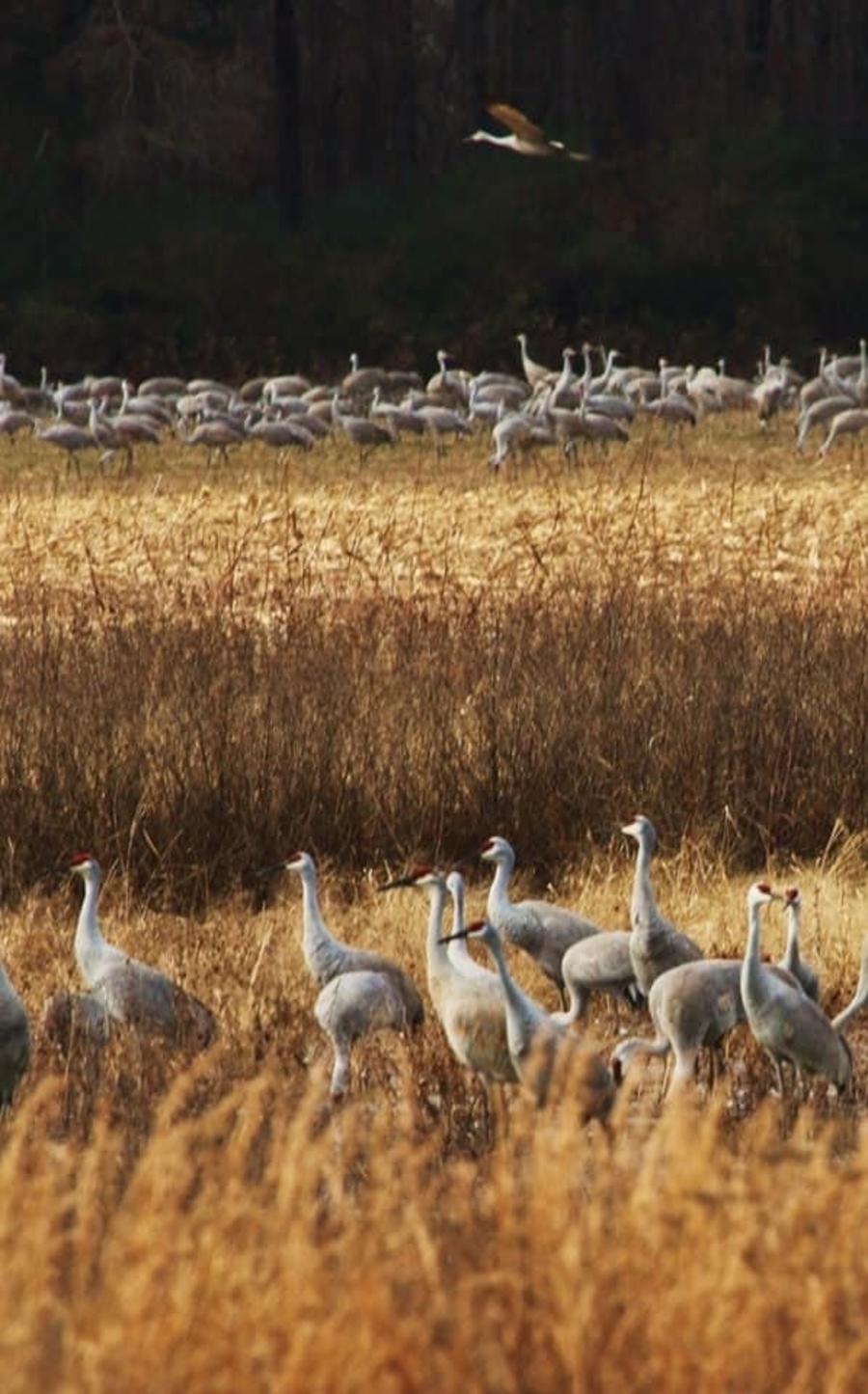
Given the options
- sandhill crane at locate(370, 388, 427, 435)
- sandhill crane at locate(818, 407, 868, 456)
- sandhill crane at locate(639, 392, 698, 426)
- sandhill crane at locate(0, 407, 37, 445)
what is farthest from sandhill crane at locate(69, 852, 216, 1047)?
sandhill crane at locate(0, 407, 37, 445)

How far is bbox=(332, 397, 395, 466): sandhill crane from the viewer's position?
2491cm


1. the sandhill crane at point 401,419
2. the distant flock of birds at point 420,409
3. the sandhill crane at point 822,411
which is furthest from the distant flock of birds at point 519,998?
the sandhill crane at point 401,419

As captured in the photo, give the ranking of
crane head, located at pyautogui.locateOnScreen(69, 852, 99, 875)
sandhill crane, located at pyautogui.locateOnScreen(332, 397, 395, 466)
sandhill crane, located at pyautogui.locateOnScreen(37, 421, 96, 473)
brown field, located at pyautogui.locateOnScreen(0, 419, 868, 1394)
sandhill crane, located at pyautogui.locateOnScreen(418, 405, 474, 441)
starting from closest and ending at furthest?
1. brown field, located at pyautogui.locateOnScreen(0, 419, 868, 1394)
2. crane head, located at pyautogui.locateOnScreen(69, 852, 99, 875)
3. sandhill crane, located at pyautogui.locateOnScreen(37, 421, 96, 473)
4. sandhill crane, located at pyautogui.locateOnScreen(332, 397, 395, 466)
5. sandhill crane, located at pyautogui.locateOnScreen(418, 405, 474, 441)

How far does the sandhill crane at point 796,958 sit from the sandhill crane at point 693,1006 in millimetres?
134

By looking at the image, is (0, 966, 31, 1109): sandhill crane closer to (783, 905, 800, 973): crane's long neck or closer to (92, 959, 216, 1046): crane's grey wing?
(92, 959, 216, 1046): crane's grey wing

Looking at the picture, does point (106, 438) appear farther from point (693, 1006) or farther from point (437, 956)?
point (693, 1006)

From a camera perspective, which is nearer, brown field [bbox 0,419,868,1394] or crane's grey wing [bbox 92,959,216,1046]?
brown field [bbox 0,419,868,1394]

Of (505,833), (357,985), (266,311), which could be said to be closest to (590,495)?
(505,833)

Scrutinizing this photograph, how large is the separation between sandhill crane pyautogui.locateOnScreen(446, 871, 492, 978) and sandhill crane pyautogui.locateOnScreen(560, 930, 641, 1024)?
0.29 meters

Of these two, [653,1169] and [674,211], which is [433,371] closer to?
[674,211]

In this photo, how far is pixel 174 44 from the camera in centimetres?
3753

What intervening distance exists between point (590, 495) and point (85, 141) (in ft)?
63.4

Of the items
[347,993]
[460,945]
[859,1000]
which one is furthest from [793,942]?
[347,993]

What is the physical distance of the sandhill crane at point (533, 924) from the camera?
27.7ft
